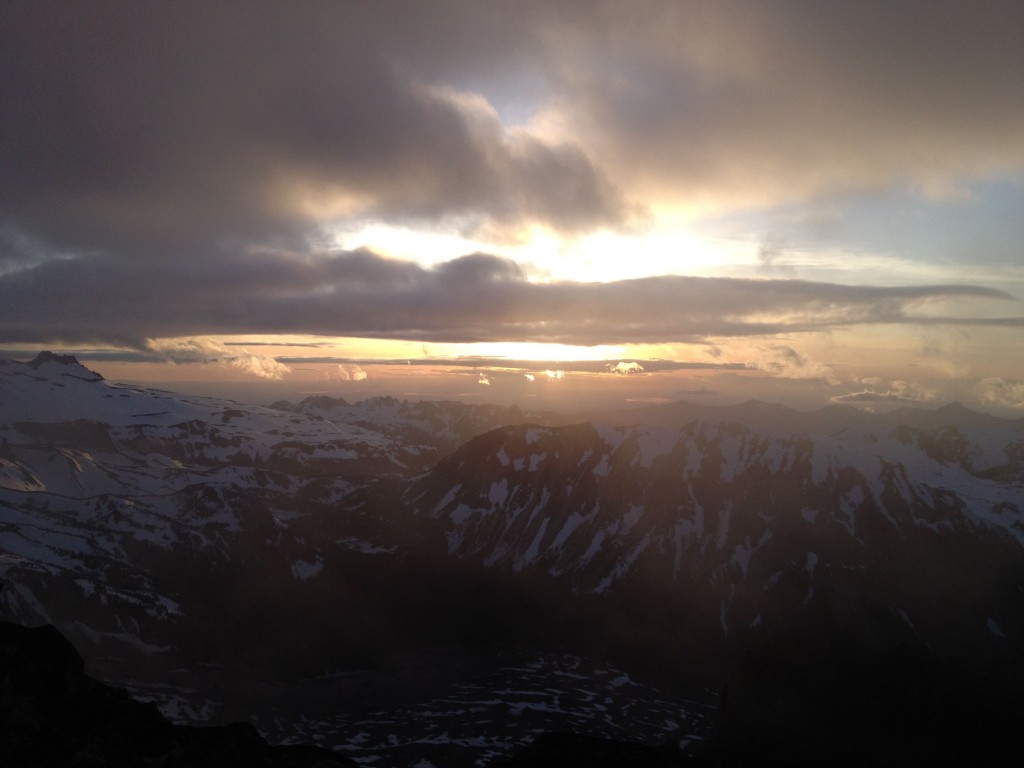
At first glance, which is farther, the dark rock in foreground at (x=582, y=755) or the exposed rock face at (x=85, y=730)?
the dark rock in foreground at (x=582, y=755)

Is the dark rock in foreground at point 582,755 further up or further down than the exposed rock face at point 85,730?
further down

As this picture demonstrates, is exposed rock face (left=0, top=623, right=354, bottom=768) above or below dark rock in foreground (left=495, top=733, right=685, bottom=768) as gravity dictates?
above

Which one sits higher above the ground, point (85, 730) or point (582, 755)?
point (85, 730)

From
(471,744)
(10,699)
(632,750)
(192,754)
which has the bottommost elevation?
(471,744)

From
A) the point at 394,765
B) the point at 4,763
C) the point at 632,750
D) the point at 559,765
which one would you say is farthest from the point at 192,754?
the point at 394,765

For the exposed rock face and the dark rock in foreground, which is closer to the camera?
the exposed rock face

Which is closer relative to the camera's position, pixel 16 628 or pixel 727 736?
pixel 16 628

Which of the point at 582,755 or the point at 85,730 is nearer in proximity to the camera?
the point at 85,730

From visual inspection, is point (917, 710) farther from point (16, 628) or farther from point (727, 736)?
Result: point (16, 628)
